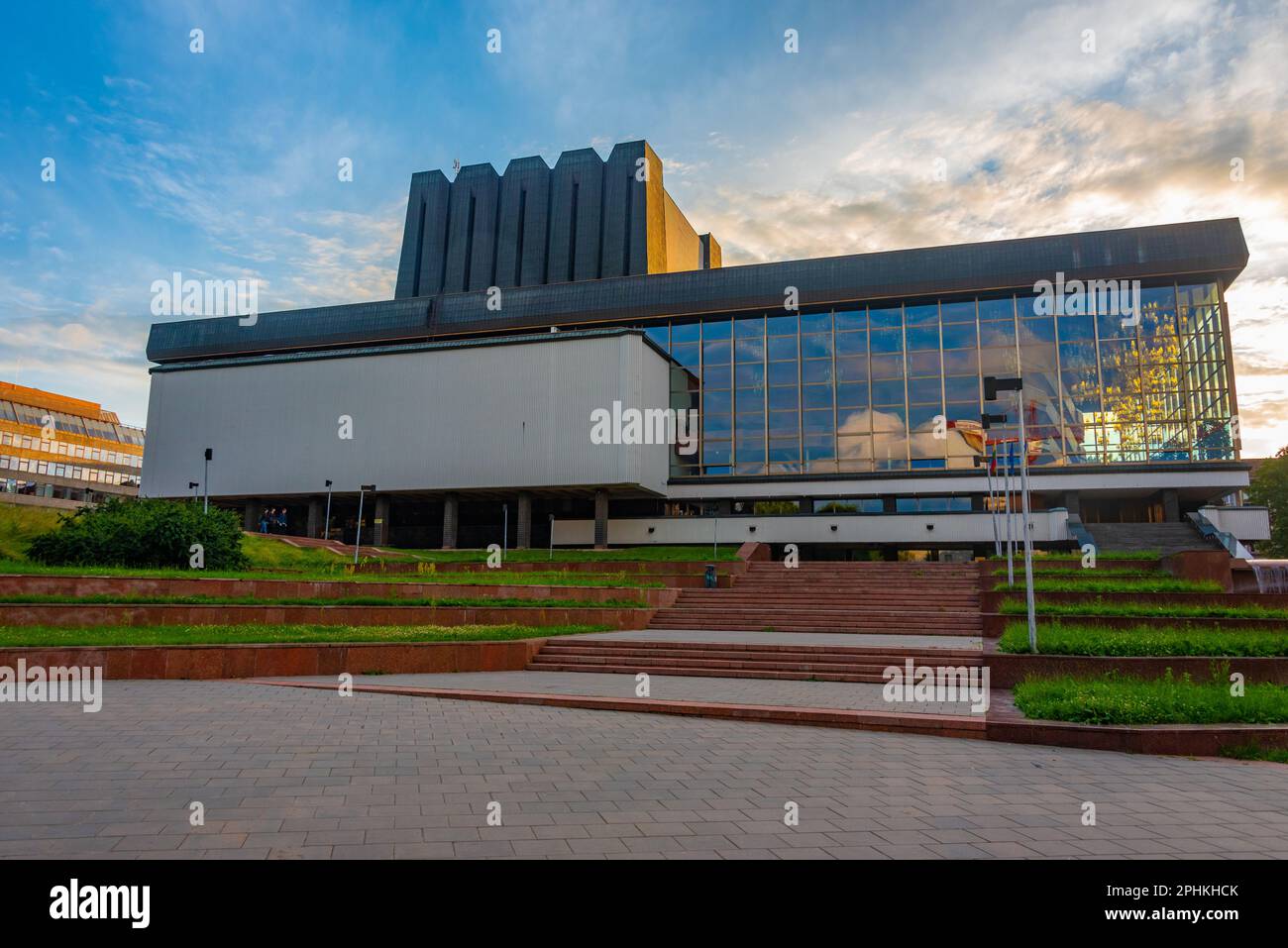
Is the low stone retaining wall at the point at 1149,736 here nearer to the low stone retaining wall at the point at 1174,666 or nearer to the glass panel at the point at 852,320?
the low stone retaining wall at the point at 1174,666

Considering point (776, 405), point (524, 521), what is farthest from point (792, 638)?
point (776, 405)

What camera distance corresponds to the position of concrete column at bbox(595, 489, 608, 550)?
45875 millimetres

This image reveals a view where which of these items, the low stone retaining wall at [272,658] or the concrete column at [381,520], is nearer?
the low stone retaining wall at [272,658]

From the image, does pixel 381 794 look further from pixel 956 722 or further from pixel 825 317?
pixel 825 317

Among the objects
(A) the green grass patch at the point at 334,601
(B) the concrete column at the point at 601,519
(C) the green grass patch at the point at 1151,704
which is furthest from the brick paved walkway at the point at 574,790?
(B) the concrete column at the point at 601,519

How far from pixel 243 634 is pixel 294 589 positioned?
4.99m

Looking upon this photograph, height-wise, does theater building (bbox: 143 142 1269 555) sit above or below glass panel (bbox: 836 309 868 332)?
below

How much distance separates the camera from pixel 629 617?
71.9ft

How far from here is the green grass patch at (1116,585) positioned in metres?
19.1

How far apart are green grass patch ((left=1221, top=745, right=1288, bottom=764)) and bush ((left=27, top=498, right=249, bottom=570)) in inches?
932

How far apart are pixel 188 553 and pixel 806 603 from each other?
18.3m

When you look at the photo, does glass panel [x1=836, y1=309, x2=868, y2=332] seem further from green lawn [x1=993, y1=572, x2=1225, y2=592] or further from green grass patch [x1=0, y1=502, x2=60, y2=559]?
green grass patch [x1=0, y1=502, x2=60, y2=559]

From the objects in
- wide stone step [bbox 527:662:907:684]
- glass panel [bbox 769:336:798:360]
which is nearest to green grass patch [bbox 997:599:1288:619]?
wide stone step [bbox 527:662:907:684]

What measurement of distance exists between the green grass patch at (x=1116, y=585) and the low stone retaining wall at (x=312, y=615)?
34.4 ft
